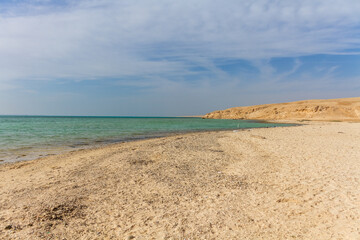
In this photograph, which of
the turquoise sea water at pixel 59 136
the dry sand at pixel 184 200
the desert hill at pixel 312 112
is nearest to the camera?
the dry sand at pixel 184 200

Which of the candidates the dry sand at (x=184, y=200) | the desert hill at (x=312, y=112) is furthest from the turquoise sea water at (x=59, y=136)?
the desert hill at (x=312, y=112)

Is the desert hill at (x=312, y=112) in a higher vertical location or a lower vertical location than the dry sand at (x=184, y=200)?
higher

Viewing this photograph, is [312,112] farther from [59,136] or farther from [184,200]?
[184,200]

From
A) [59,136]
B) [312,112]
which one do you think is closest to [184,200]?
[59,136]

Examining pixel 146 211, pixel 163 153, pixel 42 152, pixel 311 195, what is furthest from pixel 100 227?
pixel 42 152

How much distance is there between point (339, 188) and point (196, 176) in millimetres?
3678

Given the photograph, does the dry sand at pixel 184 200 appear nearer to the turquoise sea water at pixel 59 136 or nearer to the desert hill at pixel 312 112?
the turquoise sea water at pixel 59 136

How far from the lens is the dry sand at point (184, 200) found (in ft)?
12.8

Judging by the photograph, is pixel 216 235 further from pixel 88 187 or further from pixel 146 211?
pixel 88 187

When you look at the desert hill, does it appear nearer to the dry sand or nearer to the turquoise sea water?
the turquoise sea water

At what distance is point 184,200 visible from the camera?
521 cm

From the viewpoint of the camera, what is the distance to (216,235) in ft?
12.3

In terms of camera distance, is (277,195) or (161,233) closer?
(161,233)

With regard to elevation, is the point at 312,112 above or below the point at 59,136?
above
